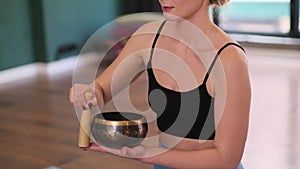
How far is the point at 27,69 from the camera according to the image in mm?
4781

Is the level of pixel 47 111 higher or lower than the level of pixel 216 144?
lower

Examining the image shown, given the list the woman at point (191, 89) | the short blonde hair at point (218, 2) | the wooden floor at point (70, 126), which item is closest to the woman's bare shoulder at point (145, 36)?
the woman at point (191, 89)

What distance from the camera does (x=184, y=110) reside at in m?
1.04

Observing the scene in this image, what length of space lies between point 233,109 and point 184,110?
0.46 feet

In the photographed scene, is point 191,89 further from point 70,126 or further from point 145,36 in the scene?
point 70,126

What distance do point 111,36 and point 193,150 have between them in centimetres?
435

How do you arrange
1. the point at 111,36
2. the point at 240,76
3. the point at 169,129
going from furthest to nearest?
the point at 111,36 → the point at 169,129 → the point at 240,76

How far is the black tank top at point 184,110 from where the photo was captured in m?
1.00

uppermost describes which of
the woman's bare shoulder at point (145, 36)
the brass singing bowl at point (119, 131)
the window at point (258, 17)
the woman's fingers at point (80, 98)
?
the woman's bare shoulder at point (145, 36)

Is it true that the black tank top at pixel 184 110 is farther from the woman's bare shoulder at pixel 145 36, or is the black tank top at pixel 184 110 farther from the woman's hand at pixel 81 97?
the woman's hand at pixel 81 97

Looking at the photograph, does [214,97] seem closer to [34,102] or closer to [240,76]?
[240,76]

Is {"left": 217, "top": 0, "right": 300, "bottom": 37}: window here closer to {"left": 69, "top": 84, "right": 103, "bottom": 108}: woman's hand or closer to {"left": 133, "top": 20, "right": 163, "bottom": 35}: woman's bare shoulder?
{"left": 133, "top": 20, "right": 163, "bottom": 35}: woman's bare shoulder

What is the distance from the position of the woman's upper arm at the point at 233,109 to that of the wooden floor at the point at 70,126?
1.75 m

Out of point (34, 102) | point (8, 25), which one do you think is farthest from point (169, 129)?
point (8, 25)
